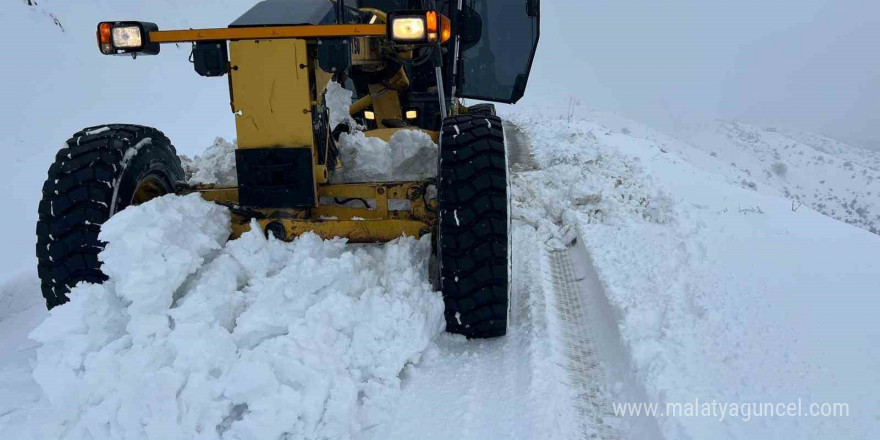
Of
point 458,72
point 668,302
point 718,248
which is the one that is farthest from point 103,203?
point 718,248

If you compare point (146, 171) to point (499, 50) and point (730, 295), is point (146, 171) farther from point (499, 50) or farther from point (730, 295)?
point (499, 50)

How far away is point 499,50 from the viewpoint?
5.84 meters

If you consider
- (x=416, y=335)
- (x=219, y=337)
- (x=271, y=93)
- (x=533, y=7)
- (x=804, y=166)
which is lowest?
(x=804, y=166)

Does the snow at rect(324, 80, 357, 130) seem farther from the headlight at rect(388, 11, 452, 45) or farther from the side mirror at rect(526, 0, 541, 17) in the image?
the headlight at rect(388, 11, 452, 45)

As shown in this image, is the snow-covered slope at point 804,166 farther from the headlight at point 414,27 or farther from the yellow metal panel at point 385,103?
the headlight at point 414,27

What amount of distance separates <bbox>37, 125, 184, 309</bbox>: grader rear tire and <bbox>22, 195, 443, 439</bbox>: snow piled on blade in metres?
0.34

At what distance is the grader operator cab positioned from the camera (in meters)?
2.99

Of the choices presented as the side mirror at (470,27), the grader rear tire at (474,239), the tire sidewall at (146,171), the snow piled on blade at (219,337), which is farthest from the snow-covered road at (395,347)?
the side mirror at (470,27)

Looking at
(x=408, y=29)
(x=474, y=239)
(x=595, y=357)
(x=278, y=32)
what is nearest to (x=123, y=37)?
(x=278, y=32)

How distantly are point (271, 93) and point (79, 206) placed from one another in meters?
1.14

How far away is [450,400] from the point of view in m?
2.59

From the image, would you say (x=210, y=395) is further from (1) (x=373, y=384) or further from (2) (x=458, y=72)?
(2) (x=458, y=72)

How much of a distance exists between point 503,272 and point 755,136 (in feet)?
92.1

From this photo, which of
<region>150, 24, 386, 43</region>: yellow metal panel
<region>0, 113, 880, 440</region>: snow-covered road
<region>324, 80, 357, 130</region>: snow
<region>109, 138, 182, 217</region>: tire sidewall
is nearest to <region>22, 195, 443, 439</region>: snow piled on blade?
<region>0, 113, 880, 440</region>: snow-covered road
